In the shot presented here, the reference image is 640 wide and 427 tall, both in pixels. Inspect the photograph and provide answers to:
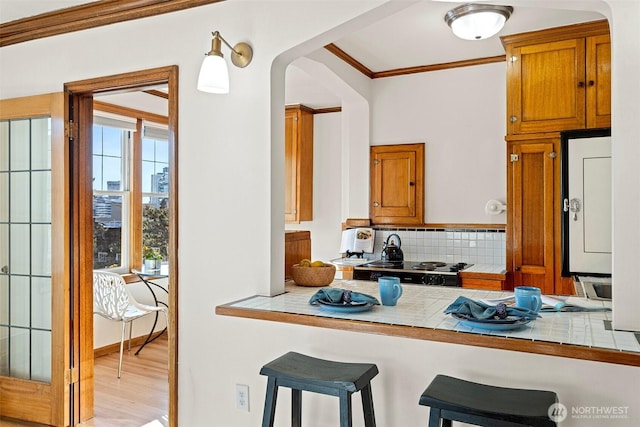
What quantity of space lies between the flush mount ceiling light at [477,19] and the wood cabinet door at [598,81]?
0.64 metres

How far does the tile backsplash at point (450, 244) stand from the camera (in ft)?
12.6

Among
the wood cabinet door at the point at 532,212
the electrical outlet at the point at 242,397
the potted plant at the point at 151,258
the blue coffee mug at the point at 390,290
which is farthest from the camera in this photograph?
the potted plant at the point at 151,258

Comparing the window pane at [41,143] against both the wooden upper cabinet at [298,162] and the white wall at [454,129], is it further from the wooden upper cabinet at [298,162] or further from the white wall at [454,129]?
the white wall at [454,129]

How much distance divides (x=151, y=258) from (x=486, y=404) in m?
4.13

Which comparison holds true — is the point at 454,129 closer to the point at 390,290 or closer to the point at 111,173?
the point at 390,290

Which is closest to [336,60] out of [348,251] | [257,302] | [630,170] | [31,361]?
[348,251]

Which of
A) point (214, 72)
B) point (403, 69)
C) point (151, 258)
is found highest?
point (403, 69)

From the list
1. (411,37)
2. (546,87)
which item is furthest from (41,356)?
(546,87)

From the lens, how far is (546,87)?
322cm

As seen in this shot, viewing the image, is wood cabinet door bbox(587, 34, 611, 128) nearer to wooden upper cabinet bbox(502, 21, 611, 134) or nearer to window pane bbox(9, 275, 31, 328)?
wooden upper cabinet bbox(502, 21, 611, 134)

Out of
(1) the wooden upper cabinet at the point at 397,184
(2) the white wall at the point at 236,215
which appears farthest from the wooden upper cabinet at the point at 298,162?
(2) the white wall at the point at 236,215

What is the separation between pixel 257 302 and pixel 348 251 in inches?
81.7

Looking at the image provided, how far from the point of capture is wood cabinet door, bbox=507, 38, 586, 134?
3.12 meters

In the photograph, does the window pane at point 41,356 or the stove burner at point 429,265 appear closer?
the window pane at point 41,356
